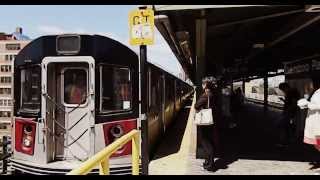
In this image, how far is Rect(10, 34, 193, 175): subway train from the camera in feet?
29.3

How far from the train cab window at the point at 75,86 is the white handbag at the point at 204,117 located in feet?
6.59

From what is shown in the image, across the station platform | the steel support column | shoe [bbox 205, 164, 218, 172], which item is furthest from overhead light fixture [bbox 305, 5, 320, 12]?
shoe [bbox 205, 164, 218, 172]

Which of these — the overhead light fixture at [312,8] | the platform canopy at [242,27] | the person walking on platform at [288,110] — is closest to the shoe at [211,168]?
the platform canopy at [242,27]

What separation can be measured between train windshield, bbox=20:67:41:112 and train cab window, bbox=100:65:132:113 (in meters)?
1.17

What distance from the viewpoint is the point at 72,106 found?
9.07 meters

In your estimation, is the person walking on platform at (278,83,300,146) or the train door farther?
the person walking on platform at (278,83,300,146)

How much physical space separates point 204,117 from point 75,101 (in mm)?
2301

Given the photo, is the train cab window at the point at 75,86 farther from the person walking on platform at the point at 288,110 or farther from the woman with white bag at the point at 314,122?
the person walking on platform at the point at 288,110

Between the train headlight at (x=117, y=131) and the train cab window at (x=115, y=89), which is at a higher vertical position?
the train cab window at (x=115, y=89)

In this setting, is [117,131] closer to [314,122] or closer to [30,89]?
[30,89]

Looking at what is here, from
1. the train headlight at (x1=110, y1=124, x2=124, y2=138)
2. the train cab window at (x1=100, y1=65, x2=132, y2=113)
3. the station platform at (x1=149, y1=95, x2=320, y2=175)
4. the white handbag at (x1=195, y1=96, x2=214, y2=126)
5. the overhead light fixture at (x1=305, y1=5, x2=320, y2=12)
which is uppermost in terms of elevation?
the overhead light fixture at (x1=305, y1=5, x2=320, y2=12)

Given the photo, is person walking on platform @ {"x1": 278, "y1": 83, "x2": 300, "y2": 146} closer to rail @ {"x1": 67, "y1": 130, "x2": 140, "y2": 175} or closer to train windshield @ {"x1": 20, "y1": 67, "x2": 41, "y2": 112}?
train windshield @ {"x1": 20, "y1": 67, "x2": 41, "y2": 112}

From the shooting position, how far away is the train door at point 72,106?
8930mm

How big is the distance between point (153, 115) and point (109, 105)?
2.69 meters
